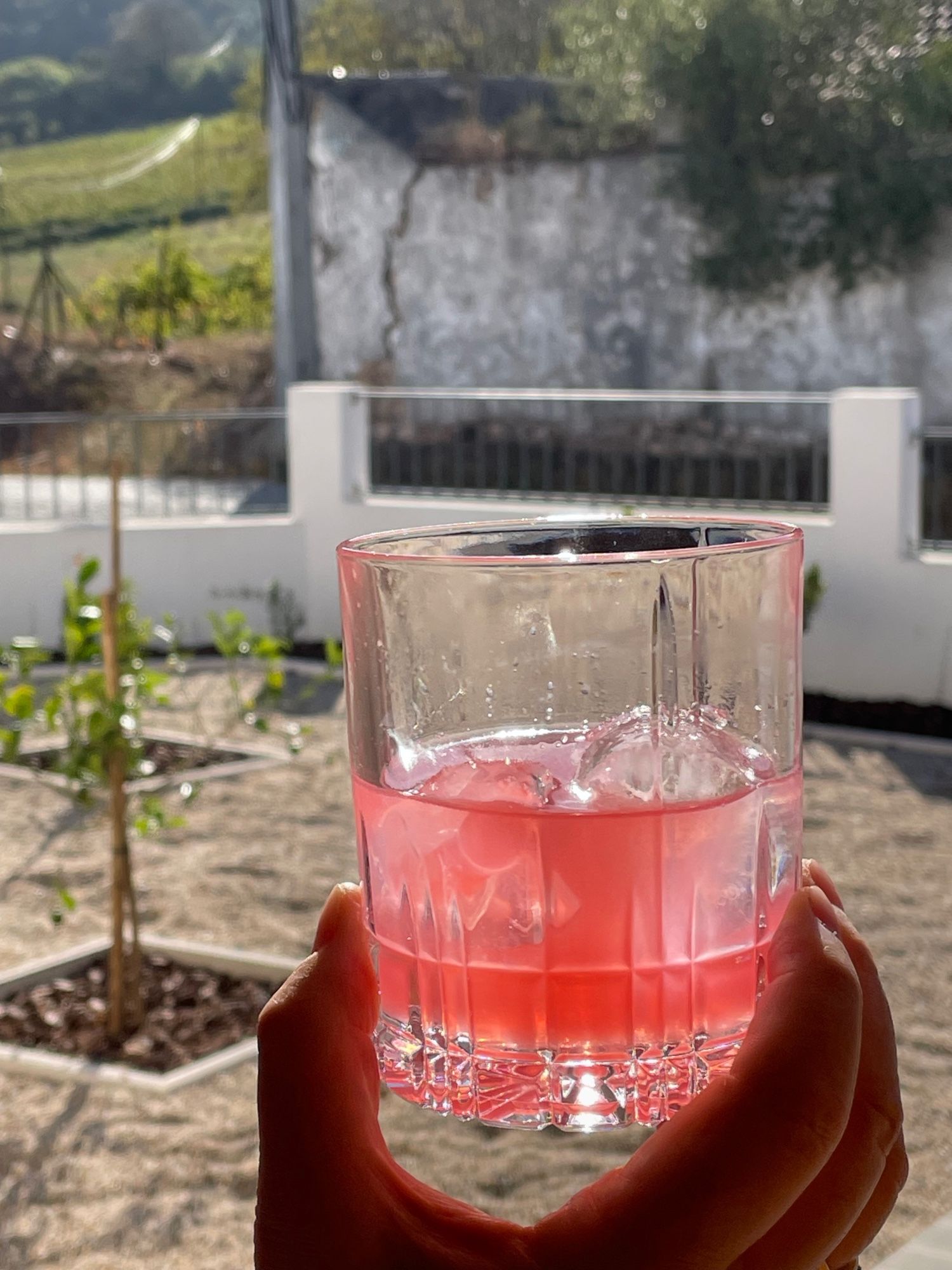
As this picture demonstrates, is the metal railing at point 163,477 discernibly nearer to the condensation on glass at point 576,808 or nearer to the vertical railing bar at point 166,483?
the vertical railing bar at point 166,483

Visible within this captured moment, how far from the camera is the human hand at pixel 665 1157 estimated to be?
718mm

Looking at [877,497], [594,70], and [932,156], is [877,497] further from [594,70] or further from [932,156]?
[594,70]

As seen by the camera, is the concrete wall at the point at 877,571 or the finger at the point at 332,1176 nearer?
the finger at the point at 332,1176

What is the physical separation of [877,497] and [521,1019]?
7.11m

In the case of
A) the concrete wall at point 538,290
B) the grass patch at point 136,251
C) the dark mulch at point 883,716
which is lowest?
the dark mulch at point 883,716

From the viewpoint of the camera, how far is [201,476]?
37.9 ft

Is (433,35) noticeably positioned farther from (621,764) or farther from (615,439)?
(621,764)

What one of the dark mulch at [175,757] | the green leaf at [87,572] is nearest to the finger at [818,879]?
the green leaf at [87,572]

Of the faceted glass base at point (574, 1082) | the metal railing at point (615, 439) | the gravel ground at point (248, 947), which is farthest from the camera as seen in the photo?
the metal railing at point (615, 439)

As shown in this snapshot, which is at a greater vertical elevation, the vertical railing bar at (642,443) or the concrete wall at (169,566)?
the vertical railing bar at (642,443)

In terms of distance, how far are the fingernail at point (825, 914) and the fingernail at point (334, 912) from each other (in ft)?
0.91

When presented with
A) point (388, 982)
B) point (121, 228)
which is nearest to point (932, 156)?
point (388, 982)

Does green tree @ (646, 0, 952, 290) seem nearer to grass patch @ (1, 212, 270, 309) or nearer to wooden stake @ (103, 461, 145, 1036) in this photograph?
grass patch @ (1, 212, 270, 309)

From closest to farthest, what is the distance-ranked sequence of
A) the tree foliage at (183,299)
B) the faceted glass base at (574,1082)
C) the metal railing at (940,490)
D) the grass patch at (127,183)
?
1. the faceted glass base at (574,1082)
2. the metal railing at (940,490)
3. the tree foliage at (183,299)
4. the grass patch at (127,183)
